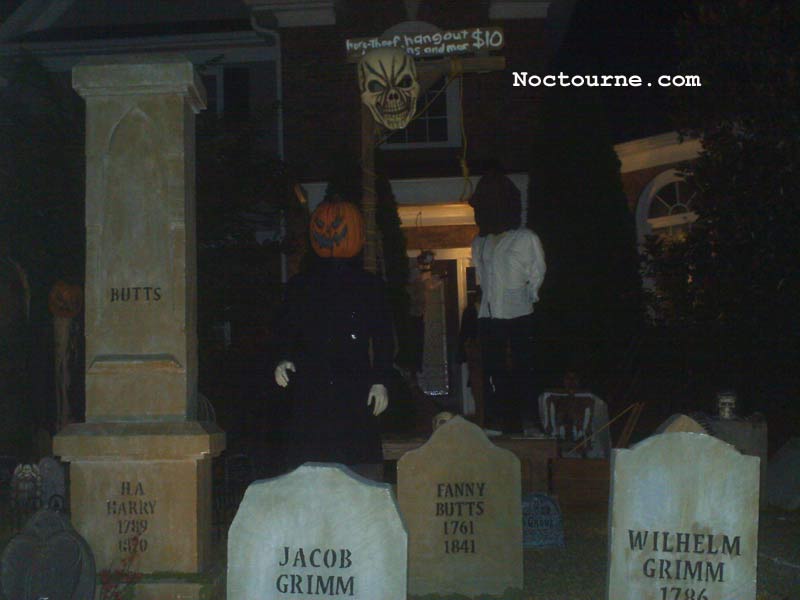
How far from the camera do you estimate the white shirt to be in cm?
833

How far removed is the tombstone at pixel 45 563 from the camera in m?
5.18

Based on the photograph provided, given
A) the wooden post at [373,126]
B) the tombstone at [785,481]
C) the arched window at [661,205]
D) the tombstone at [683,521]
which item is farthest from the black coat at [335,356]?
the arched window at [661,205]

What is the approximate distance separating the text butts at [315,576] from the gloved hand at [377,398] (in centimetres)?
182

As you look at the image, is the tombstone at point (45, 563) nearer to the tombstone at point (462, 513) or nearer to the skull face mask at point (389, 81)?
the tombstone at point (462, 513)

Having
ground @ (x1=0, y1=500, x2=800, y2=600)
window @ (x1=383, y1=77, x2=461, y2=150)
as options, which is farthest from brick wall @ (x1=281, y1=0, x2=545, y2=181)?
ground @ (x1=0, y1=500, x2=800, y2=600)

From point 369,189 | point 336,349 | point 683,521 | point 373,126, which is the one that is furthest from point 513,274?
point 683,521

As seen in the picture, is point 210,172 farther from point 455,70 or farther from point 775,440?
point 775,440

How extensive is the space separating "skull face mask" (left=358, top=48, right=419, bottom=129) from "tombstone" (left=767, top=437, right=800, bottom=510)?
4.68 meters

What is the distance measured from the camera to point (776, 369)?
10531 mm

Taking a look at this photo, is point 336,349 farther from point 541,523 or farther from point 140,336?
point 541,523

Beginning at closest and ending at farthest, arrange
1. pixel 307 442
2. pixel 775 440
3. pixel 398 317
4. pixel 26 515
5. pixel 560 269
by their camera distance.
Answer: pixel 307 442
pixel 26 515
pixel 775 440
pixel 398 317
pixel 560 269

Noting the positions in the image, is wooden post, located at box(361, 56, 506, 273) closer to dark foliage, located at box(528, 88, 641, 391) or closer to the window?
dark foliage, located at box(528, 88, 641, 391)

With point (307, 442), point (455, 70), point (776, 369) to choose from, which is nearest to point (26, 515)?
point (307, 442)

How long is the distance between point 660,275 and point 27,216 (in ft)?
20.4
